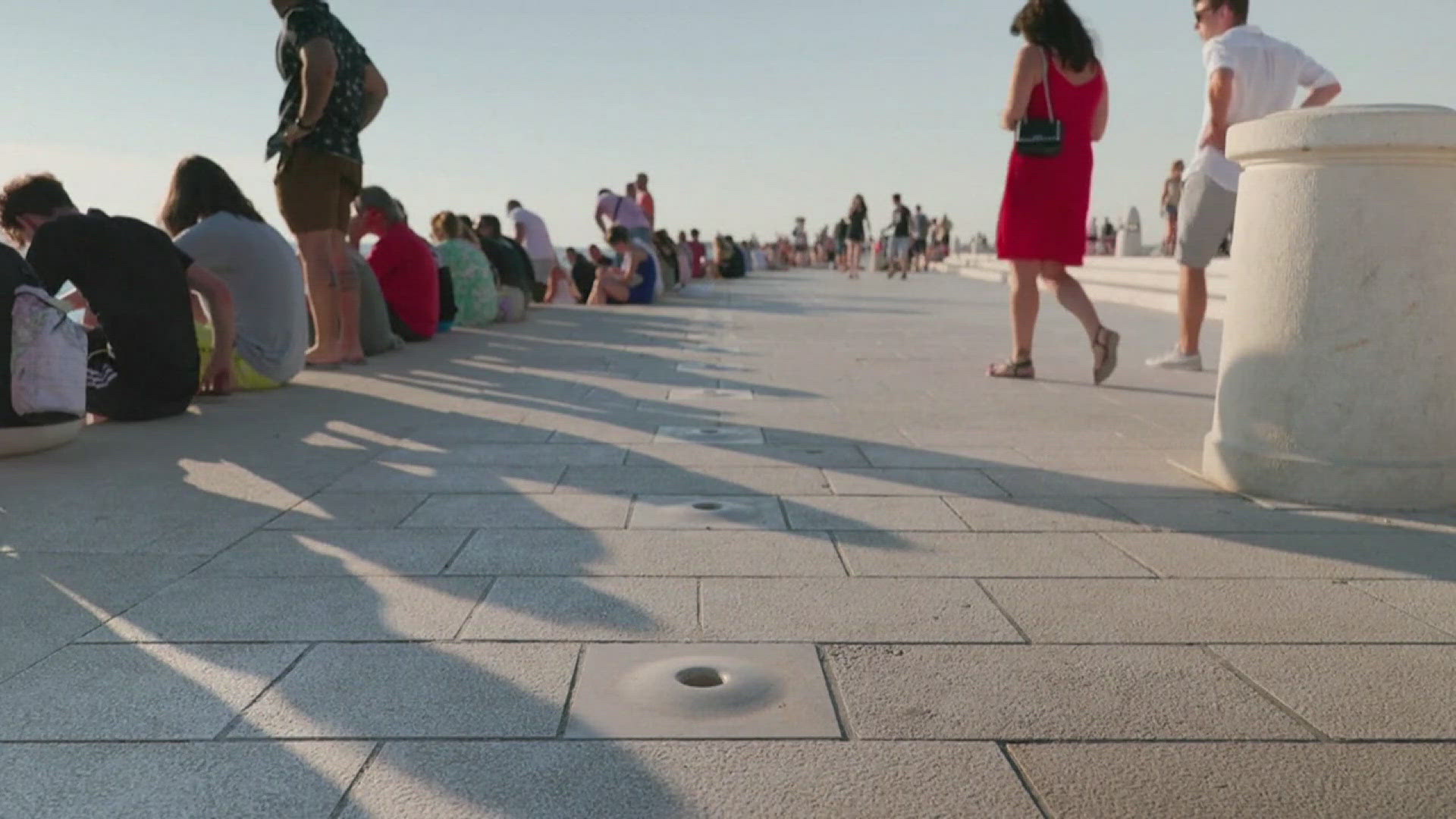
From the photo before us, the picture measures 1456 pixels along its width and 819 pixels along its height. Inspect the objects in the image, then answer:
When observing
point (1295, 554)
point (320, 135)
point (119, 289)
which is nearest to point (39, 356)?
point (119, 289)

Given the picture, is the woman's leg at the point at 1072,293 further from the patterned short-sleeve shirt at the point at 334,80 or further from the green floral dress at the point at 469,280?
the green floral dress at the point at 469,280

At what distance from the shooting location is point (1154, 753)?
178cm

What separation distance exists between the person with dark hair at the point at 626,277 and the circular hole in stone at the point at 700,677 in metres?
11.5

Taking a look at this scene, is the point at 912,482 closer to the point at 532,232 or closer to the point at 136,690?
the point at 136,690

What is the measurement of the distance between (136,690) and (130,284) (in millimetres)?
3242

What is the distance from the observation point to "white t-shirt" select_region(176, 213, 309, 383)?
5.64 meters

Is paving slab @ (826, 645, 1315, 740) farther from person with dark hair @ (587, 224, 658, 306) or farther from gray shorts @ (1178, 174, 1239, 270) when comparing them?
person with dark hair @ (587, 224, 658, 306)

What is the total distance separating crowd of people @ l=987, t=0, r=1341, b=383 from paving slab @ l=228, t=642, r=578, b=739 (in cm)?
455

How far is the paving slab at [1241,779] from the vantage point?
1609 millimetres

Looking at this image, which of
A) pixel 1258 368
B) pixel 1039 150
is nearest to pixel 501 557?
pixel 1258 368

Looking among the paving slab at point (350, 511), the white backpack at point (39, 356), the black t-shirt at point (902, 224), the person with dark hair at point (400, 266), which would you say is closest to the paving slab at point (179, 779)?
the paving slab at point (350, 511)

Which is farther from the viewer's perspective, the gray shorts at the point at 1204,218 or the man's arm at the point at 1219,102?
the gray shorts at the point at 1204,218

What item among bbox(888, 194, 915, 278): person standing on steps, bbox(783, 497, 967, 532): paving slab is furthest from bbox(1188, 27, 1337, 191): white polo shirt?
bbox(888, 194, 915, 278): person standing on steps

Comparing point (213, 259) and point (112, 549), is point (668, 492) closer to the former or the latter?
point (112, 549)
